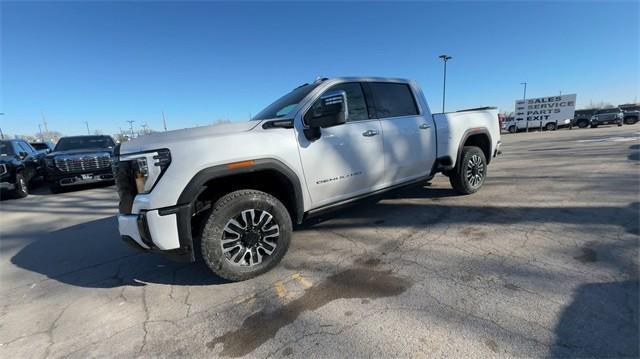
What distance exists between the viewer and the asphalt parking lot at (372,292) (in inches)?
83.5

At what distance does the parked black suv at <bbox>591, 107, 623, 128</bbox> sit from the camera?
2886 cm

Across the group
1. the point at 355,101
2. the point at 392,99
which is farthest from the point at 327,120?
the point at 392,99

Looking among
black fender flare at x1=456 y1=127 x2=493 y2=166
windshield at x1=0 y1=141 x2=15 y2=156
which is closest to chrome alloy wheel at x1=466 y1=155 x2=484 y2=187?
black fender flare at x1=456 y1=127 x2=493 y2=166

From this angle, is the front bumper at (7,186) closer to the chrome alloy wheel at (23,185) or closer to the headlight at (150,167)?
the chrome alloy wheel at (23,185)

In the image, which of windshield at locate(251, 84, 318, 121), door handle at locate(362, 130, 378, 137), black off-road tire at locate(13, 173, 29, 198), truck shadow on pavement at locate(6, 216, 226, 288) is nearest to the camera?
truck shadow on pavement at locate(6, 216, 226, 288)

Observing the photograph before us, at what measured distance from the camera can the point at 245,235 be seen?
9.93 ft

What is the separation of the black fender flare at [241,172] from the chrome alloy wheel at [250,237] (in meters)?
0.35

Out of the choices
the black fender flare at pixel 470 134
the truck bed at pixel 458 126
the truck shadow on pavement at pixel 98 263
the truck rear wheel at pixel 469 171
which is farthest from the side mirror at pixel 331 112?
the truck rear wheel at pixel 469 171

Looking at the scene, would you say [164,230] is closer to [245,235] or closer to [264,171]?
[245,235]

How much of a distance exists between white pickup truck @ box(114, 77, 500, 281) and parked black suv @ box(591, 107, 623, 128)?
3546cm

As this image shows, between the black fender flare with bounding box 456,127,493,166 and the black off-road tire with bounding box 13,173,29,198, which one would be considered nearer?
the black fender flare with bounding box 456,127,493,166

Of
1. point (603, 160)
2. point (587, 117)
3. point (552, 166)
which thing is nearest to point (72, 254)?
point (552, 166)

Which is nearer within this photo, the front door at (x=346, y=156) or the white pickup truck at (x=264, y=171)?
the white pickup truck at (x=264, y=171)

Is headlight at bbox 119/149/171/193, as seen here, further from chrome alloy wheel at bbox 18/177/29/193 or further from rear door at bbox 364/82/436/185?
chrome alloy wheel at bbox 18/177/29/193
